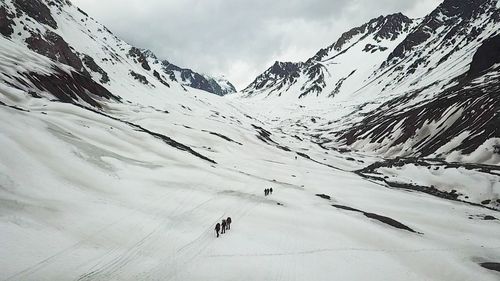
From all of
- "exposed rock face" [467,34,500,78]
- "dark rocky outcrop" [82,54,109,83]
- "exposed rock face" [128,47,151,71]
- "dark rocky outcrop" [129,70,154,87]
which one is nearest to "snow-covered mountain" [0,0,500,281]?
"dark rocky outcrop" [82,54,109,83]

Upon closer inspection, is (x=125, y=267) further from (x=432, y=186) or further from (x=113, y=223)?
(x=432, y=186)

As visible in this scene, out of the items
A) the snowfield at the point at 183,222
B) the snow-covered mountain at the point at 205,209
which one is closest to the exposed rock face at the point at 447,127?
the snow-covered mountain at the point at 205,209

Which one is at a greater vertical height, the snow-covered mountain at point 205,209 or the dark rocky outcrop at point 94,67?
the dark rocky outcrop at point 94,67

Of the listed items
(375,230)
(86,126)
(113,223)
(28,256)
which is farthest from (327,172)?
(28,256)

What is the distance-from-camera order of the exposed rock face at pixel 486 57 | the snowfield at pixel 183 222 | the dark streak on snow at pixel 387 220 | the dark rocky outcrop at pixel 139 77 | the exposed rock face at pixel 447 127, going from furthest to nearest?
the dark rocky outcrop at pixel 139 77 → the exposed rock face at pixel 486 57 → the exposed rock face at pixel 447 127 → the dark streak on snow at pixel 387 220 → the snowfield at pixel 183 222

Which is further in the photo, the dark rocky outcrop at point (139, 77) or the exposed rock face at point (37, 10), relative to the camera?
the dark rocky outcrop at point (139, 77)

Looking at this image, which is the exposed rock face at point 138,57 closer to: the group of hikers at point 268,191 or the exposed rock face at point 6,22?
the exposed rock face at point 6,22

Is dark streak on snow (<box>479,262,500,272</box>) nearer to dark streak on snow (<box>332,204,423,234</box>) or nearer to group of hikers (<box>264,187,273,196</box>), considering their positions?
dark streak on snow (<box>332,204,423,234</box>)
